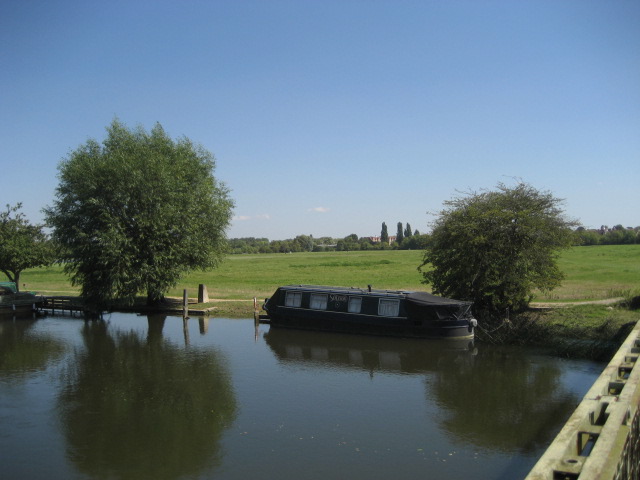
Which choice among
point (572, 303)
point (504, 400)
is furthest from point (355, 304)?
point (572, 303)

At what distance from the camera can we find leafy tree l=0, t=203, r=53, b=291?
36.1 m

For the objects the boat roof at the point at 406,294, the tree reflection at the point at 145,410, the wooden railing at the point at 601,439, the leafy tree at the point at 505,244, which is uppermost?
the leafy tree at the point at 505,244

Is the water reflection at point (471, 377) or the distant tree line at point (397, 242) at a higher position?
the distant tree line at point (397, 242)

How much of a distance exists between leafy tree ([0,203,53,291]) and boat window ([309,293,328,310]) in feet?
73.9

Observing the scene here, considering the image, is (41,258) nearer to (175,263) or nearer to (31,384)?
(175,263)

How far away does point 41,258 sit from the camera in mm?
37469

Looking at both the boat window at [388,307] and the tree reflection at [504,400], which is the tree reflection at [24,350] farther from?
the tree reflection at [504,400]

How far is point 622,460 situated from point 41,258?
38886 millimetres

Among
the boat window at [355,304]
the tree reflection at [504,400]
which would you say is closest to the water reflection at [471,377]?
the tree reflection at [504,400]

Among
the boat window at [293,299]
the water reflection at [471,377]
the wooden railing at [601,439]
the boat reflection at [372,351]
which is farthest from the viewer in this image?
the boat window at [293,299]

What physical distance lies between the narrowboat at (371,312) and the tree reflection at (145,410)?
6.15m

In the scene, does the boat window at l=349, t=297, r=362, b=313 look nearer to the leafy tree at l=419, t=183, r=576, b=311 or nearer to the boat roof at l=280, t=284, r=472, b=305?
the boat roof at l=280, t=284, r=472, b=305

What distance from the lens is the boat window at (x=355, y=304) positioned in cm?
2539

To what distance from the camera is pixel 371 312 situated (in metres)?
25.0
